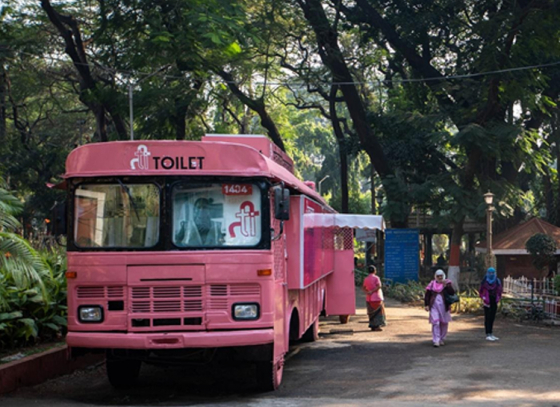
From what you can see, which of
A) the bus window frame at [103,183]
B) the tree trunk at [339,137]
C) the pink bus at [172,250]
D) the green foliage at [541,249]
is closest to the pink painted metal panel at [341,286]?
the pink bus at [172,250]

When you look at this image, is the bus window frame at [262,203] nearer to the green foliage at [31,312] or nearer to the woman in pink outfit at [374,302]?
the green foliage at [31,312]

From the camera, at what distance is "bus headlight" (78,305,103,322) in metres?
9.87

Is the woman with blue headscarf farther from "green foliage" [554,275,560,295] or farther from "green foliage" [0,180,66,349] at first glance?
"green foliage" [0,180,66,349]

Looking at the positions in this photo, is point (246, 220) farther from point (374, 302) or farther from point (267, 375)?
point (374, 302)

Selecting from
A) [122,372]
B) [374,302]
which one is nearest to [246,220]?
[122,372]

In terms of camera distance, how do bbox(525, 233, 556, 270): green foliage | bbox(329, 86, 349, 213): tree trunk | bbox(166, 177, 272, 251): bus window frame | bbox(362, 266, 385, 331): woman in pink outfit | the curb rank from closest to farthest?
bbox(166, 177, 272, 251): bus window frame → the curb → bbox(362, 266, 385, 331): woman in pink outfit → bbox(525, 233, 556, 270): green foliage → bbox(329, 86, 349, 213): tree trunk

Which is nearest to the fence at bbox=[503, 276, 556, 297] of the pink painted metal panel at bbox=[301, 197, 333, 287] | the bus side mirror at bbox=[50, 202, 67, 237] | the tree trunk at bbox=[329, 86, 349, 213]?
the pink painted metal panel at bbox=[301, 197, 333, 287]

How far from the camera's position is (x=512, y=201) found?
30875 millimetres

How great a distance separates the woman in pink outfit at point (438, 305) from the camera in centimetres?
1573

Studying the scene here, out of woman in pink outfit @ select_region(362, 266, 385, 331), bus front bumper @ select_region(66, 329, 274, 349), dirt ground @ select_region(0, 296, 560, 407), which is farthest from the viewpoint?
woman in pink outfit @ select_region(362, 266, 385, 331)

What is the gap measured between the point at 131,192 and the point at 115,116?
2084cm

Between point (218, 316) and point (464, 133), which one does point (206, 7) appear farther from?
point (218, 316)

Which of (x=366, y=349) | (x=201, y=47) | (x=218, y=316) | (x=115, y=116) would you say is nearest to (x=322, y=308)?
(x=366, y=349)

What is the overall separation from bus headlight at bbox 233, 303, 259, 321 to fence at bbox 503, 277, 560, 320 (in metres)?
12.8
